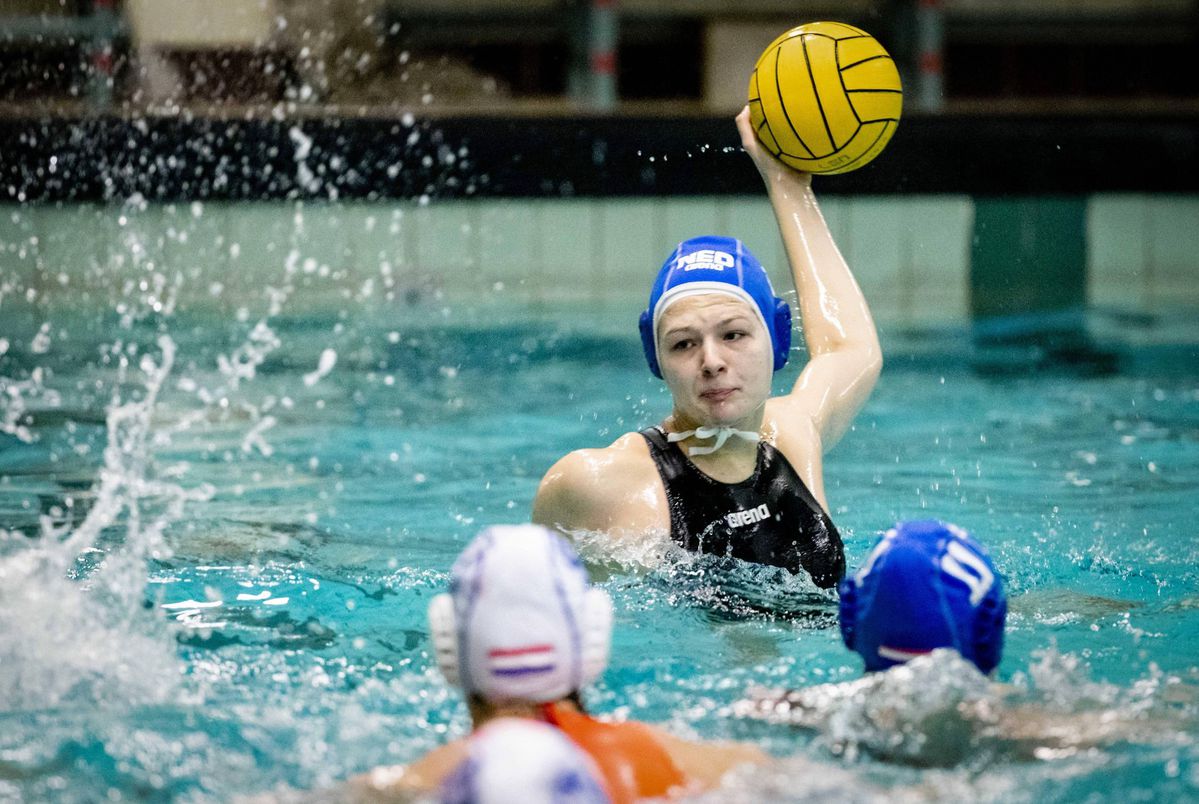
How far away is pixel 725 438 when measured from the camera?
349 cm

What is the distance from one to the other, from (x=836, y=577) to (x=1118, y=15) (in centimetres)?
1145

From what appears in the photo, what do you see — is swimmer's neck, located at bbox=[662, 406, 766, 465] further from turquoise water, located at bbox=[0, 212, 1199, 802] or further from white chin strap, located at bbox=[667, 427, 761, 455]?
turquoise water, located at bbox=[0, 212, 1199, 802]

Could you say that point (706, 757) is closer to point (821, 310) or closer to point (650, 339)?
point (650, 339)

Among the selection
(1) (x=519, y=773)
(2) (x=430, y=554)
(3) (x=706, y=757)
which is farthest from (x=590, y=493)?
(1) (x=519, y=773)

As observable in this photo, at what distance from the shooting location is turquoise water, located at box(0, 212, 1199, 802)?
2.41m

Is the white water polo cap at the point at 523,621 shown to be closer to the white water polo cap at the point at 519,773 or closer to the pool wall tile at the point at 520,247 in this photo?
the white water polo cap at the point at 519,773

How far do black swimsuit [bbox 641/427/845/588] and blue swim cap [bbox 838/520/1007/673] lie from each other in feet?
3.28

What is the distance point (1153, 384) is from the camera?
7289 mm

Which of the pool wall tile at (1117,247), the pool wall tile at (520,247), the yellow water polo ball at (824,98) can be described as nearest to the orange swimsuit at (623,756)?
the yellow water polo ball at (824,98)

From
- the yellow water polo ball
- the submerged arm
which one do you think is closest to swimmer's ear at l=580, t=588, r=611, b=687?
the submerged arm

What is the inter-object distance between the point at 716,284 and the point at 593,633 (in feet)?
4.74

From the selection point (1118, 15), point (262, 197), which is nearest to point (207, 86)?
point (262, 197)

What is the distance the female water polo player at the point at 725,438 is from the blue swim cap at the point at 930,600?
3.13 feet

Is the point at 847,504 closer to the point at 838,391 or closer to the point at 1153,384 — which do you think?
the point at 838,391
